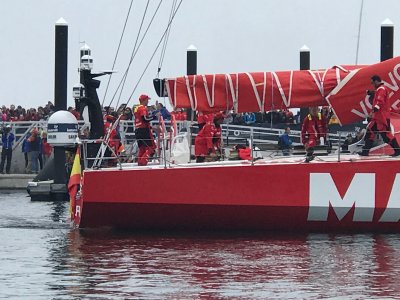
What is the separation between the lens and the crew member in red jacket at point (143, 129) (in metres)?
23.5

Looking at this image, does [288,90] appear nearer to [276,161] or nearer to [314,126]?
[314,126]

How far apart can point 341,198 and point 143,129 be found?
11.4ft

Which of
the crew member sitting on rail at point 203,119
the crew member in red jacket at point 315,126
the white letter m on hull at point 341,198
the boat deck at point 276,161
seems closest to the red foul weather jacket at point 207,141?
the crew member sitting on rail at point 203,119

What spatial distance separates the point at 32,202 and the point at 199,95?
8666 millimetres

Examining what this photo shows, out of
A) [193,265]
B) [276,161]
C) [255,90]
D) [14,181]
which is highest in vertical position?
[255,90]

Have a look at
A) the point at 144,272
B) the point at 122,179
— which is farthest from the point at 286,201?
the point at 144,272

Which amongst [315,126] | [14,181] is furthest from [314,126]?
[14,181]

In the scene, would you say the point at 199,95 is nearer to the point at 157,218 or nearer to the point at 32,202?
the point at 157,218

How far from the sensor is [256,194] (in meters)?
21.9

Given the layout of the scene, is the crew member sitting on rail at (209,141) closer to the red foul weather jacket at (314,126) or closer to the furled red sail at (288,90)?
the furled red sail at (288,90)

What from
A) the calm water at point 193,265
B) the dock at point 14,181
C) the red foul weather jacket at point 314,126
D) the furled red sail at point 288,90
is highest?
the furled red sail at point 288,90

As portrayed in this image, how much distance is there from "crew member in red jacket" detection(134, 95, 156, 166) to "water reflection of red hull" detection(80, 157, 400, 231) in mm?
1471

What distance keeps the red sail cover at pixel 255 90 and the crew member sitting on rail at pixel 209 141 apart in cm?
60

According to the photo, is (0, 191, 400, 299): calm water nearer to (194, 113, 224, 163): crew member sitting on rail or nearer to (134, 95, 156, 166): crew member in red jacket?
(134, 95, 156, 166): crew member in red jacket
